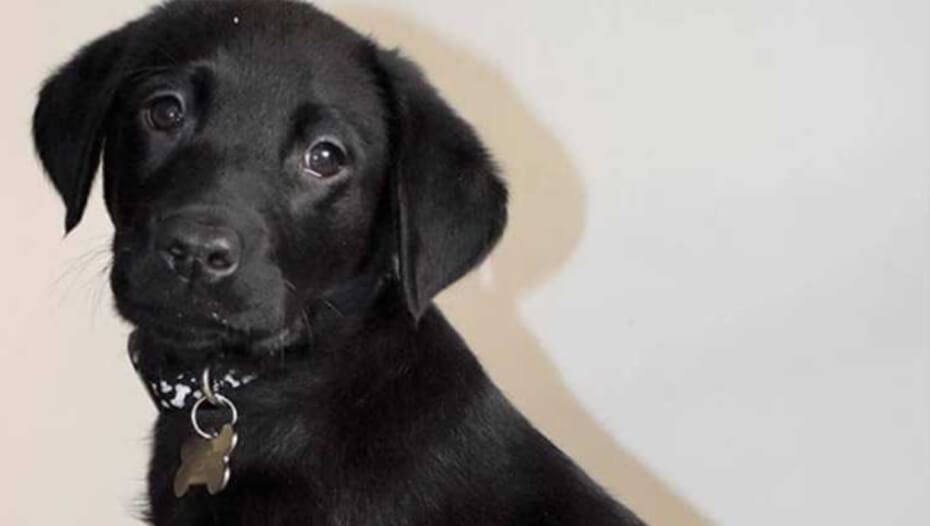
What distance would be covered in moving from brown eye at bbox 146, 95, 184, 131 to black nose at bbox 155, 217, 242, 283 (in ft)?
0.65

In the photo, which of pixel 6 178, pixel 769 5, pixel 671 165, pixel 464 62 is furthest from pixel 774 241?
pixel 6 178

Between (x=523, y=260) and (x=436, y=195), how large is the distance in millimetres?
1046

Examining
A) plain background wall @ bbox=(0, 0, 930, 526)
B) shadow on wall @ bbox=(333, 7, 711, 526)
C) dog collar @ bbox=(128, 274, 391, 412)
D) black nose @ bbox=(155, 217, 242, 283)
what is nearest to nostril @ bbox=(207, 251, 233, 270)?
black nose @ bbox=(155, 217, 242, 283)

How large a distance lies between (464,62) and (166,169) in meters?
1.18

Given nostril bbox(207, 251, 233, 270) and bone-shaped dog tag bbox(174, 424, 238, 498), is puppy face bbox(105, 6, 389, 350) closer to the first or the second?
nostril bbox(207, 251, 233, 270)

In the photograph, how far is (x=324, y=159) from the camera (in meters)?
1.88

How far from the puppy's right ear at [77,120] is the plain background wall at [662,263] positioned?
605 mm

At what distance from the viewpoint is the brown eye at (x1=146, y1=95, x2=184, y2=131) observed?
187 centimetres

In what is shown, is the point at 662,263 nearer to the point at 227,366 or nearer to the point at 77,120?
the point at 227,366

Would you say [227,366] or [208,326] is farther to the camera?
[227,366]

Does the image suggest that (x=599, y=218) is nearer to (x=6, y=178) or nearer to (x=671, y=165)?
(x=671, y=165)

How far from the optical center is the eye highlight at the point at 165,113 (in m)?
1.87

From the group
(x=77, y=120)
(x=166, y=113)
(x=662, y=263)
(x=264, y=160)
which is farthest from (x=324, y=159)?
(x=662, y=263)

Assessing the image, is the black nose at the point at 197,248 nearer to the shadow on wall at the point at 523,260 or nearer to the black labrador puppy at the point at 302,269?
the black labrador puppy at the point at 302,269
